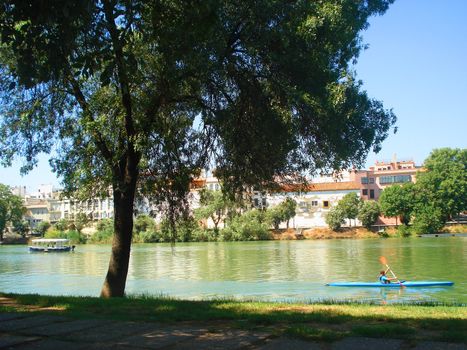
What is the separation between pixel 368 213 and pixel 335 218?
18.8ft

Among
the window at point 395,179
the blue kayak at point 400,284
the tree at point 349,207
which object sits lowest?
the blue kayak at point 400,284

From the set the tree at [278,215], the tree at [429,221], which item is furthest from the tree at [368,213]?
the tree at [278,215]

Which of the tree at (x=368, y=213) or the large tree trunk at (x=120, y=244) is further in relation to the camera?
the tree at (x=368, y=213)

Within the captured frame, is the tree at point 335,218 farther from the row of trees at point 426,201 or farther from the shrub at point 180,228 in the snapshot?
the shrub at point 180,228

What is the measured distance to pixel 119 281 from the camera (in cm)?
1376

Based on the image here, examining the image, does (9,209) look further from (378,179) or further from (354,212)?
(378,179)

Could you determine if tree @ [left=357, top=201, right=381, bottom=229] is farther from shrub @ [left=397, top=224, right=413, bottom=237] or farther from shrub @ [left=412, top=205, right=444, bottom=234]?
shrub @ [left=412, top=205, right=444, bottom=234]

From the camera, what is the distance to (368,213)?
9012cm

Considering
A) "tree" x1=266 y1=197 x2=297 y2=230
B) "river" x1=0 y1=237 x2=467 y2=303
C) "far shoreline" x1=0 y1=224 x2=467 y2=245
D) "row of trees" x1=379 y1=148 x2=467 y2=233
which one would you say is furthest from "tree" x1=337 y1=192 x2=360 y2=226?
"river" x1=0 y1=237 x2=467 y2=303

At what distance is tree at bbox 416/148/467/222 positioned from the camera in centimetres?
8194

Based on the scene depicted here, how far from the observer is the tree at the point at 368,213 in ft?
296

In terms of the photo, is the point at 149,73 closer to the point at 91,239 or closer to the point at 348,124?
the point at 348,124

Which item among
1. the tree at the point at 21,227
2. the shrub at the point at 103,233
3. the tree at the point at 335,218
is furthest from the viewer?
the tree at the point at 21,227

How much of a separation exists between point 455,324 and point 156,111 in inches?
349
